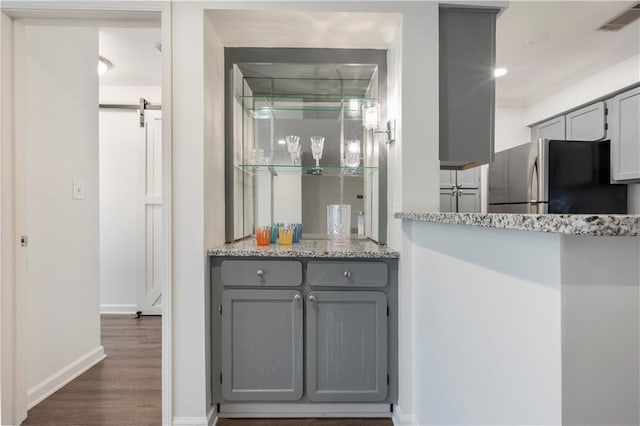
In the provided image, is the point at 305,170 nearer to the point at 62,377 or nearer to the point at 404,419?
the point at 404,419

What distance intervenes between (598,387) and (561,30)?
2858mm

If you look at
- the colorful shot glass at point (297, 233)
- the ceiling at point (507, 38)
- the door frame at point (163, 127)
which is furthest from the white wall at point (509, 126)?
the door frame at point (163, 127)

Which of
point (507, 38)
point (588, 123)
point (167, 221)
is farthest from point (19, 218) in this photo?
point (588, 123)

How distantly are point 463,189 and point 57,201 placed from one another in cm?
396

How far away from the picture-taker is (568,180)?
2789 millimetres

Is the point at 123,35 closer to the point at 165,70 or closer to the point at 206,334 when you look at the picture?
the point at 165,70

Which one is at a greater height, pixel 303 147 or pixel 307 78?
pixel 307 78

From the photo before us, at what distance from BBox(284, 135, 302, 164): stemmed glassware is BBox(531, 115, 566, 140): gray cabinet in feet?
10.1

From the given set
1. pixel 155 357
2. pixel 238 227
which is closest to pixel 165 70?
pixel 238 227

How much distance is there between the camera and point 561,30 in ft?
8.11

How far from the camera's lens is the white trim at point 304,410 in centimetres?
167

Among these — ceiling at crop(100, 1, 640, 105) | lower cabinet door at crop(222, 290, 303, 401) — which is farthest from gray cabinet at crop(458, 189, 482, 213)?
lower cabinet door at crop(222, 290, 303, 401)

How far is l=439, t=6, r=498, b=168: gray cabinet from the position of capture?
5.40 ft

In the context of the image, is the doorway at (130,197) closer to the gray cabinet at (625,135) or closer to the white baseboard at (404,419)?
the white baseboard at (404,419)
